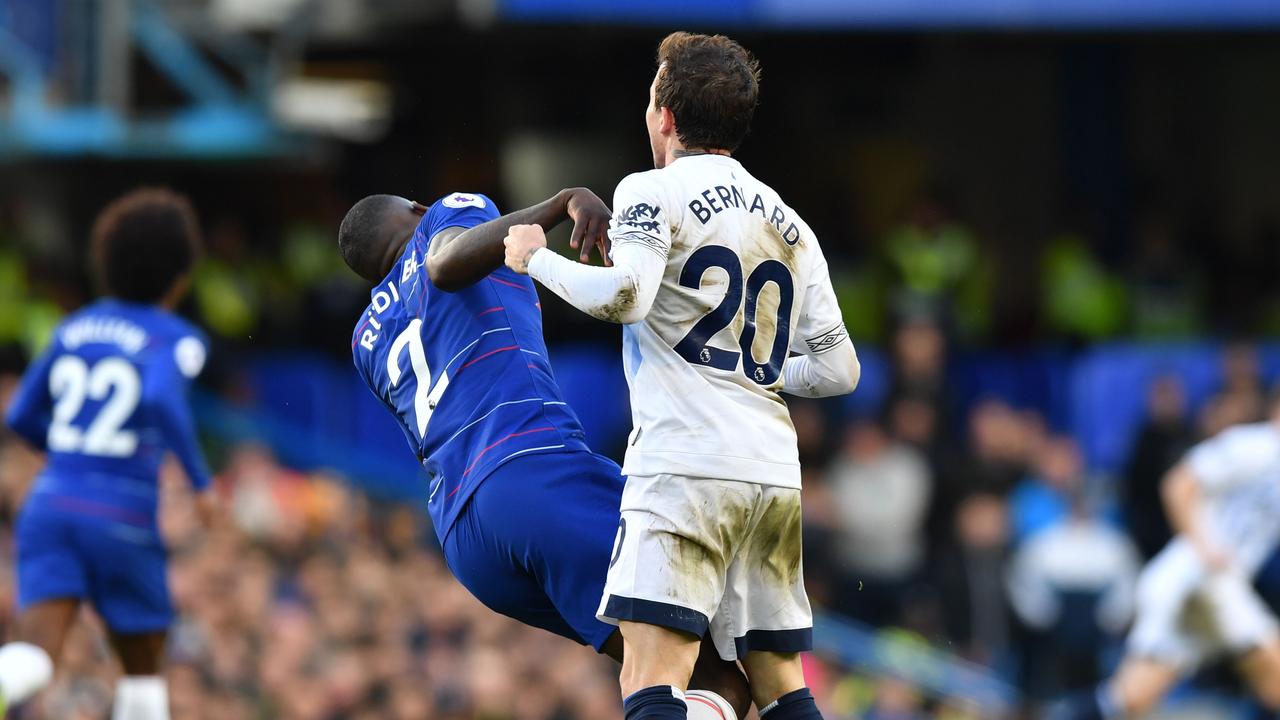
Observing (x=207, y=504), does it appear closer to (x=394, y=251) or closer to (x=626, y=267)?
(x=394, y=251)

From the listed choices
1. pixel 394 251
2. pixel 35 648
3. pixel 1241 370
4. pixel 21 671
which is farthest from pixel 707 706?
pixel 1241 370

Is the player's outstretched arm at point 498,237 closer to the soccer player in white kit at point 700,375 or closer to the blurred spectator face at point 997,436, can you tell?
the soccer player in white kit at point 700,375

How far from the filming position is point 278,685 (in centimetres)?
1041

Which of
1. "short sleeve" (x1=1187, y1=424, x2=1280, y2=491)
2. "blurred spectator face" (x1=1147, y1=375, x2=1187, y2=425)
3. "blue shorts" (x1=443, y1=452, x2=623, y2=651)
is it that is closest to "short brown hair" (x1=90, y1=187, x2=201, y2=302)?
"blue shorts" (x1=443, y1=452, x2=623, y2=651)

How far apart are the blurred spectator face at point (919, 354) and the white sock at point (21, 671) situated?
25.4 ft

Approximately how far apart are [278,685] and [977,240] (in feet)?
35.1

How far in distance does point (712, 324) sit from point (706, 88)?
1.94 feet

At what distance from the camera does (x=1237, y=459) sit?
31.9 feet

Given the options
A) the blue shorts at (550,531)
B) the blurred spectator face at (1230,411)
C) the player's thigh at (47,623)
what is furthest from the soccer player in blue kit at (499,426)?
the blurred spectator face at (1230,411)

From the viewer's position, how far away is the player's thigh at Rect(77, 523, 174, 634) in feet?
24.0

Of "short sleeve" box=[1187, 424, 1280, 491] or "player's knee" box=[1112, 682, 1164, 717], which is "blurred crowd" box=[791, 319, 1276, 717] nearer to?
"player's knee" box=[1112, 682, 1164, 717]

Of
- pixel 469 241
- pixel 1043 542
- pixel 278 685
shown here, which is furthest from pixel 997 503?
pixel 469 241

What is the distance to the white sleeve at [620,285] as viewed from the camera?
4.56 metres

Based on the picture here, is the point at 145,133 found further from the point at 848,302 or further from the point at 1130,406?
the point at 1130,406
